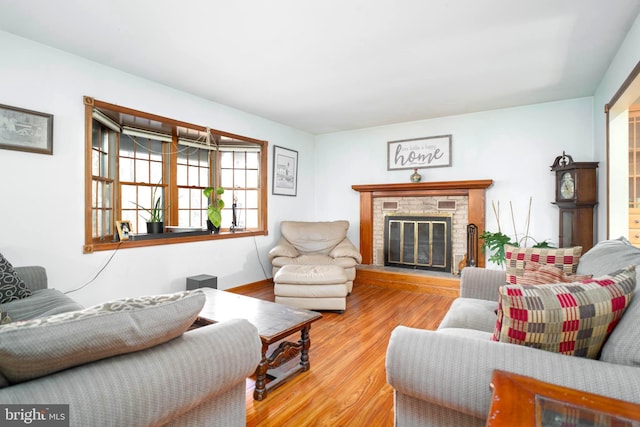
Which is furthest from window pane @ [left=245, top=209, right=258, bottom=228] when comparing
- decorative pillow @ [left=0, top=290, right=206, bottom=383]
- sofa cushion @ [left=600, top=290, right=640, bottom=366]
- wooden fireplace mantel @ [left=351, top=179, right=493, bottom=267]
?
sofa cushion @ [left=600, top=290, right=640, bottom=366]

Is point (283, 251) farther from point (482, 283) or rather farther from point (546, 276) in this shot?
point (546, 276)

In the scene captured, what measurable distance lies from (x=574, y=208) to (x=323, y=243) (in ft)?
9.78

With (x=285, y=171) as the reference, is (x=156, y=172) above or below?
below

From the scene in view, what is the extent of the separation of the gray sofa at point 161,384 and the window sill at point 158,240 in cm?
236

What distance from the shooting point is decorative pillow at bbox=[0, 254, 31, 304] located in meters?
1.99

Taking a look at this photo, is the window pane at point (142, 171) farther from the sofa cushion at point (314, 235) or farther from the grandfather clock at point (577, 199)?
the grandfather clock at point (577, 199)

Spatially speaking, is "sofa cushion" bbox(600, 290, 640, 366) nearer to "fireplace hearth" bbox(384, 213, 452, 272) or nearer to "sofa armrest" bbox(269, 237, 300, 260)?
"sofa armrest" bbox(269, 237, 300, 260)

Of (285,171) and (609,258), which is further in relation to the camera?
(285,171)

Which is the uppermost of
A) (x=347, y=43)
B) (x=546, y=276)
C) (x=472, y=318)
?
(x=347, y=43)

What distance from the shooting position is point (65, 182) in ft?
9.01

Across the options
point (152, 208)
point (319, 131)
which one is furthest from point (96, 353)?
point (319, 131)

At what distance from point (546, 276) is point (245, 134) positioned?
3.84 meters

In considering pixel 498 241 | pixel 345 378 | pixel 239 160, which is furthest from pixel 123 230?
pixel 498 241

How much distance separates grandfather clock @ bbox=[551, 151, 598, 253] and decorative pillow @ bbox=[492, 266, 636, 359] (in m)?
2.93
